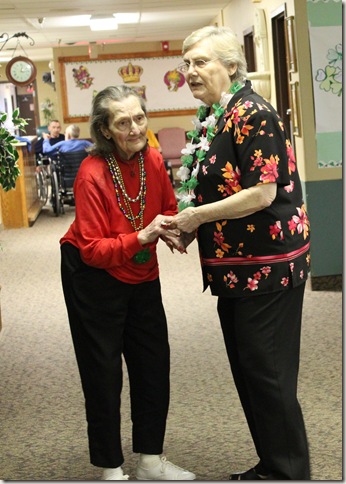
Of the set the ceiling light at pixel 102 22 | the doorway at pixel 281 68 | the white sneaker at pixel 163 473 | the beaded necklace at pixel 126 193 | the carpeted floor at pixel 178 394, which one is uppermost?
the ceiling light at pixel 102 22

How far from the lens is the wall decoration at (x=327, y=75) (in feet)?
18.6

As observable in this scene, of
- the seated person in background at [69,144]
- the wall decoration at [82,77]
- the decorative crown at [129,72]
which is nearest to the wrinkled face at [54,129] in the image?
the seated person in background at [69,144]

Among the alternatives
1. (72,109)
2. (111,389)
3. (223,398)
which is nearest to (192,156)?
(111,389)

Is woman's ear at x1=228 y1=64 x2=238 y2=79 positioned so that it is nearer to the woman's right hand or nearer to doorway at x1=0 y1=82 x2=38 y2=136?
the woman's right hand

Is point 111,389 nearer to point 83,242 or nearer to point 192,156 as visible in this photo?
point 83,242

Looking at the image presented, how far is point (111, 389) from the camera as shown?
279cm

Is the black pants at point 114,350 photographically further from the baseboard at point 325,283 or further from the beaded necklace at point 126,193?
the baseboard at point 325,283

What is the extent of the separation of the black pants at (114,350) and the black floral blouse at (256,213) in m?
0.36

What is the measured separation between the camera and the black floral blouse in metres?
2.39

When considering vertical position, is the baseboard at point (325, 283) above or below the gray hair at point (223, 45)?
below

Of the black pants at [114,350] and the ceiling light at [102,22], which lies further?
the ceiling light at [102,22]

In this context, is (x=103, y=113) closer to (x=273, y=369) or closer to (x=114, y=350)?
(x=114, y=350)

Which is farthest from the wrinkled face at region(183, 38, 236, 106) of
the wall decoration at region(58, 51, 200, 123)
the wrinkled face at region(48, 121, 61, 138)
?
the wall decoration at region(58, 51, 200, 123)

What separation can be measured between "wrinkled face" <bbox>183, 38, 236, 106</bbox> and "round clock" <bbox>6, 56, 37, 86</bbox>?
1162 cm
